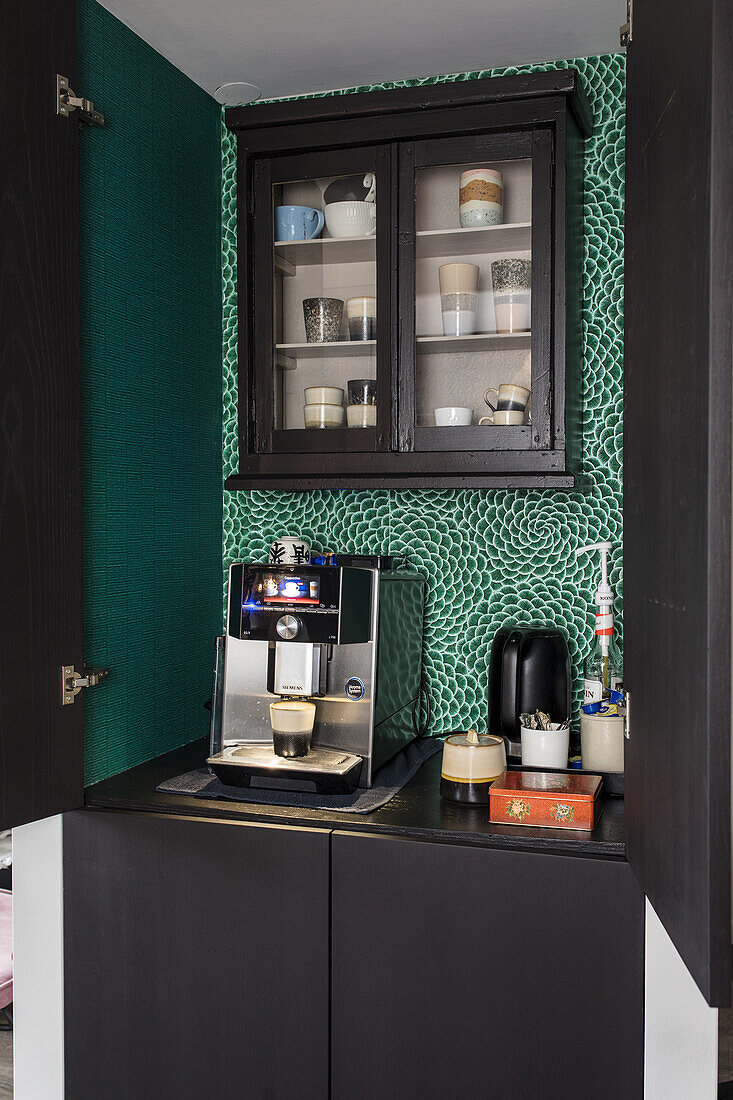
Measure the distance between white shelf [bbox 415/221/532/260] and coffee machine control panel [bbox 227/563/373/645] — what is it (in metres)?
0.74

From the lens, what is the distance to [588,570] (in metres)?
2.17

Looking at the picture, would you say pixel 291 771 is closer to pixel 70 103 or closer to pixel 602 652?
pixel 602 652

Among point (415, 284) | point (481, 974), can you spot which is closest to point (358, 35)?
point (415, 284)

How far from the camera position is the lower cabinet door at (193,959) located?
5.32 feet

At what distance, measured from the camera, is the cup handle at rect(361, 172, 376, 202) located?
2.01m

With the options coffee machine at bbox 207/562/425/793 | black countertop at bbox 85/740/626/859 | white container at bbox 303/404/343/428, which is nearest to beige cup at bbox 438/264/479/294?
white container at bbox 303/404/343/428

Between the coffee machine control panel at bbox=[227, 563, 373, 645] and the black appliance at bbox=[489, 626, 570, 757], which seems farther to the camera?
the black appliance at bbox=[489, 626, 570, 757]

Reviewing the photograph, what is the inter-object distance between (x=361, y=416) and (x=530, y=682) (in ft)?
2.25

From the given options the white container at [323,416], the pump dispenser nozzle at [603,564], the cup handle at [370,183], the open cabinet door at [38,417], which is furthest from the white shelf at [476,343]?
the open cabinet door at [38,417]

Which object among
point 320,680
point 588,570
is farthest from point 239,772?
point 588,570

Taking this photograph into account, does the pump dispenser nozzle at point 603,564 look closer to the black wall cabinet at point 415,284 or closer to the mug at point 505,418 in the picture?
the black wall cabinet at point 415,284

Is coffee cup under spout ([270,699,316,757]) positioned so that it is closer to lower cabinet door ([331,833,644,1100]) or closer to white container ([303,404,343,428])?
lower cabinet door ([331,833,644,1100])

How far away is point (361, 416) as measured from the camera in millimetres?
2041

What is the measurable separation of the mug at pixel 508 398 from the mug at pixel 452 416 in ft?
0.17
